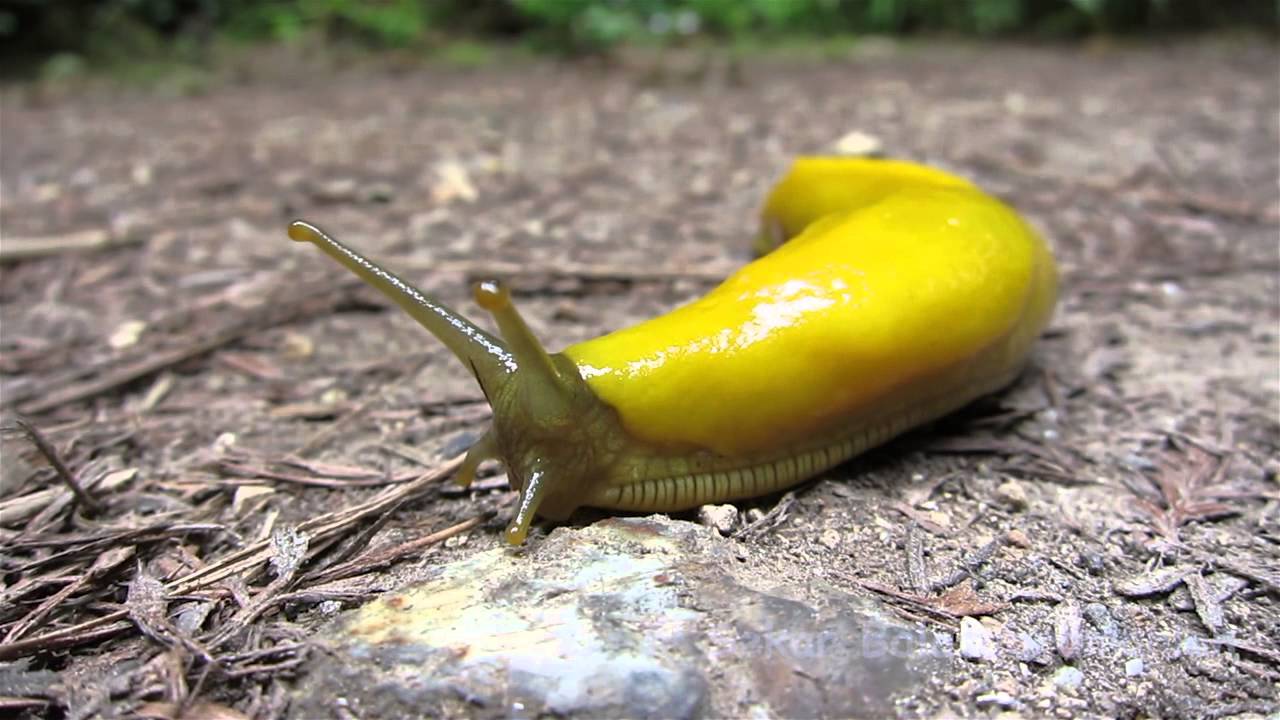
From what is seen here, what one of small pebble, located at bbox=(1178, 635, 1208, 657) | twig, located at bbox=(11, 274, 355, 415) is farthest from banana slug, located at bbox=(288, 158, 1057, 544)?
twig, located at bbox=(11, 274, 355, 415)

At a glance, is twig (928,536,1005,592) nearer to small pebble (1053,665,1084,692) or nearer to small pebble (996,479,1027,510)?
small pebble (996,479,1027,510)

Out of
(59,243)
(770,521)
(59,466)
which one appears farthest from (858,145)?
(59,466)

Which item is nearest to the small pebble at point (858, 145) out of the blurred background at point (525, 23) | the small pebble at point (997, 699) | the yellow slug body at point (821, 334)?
the yellow slug body at point (821, 334)

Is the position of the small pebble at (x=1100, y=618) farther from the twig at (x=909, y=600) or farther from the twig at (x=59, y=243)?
the twig at (x=59, y=243)

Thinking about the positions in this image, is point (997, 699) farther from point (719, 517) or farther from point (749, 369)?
point (749, 369)

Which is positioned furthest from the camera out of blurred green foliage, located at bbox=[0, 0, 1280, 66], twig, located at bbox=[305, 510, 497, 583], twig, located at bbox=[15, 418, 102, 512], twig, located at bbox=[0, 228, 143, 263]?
blurred green foliage, located at bbox=[0, 0, 1280, 66]

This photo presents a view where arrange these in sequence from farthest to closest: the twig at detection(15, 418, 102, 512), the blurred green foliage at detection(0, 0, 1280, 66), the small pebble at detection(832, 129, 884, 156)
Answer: the blurred green foliage at detection(0, 0, 1280, 66) → the small pebble at detection(832, 129, 884, 156) → the twig at detection(15, 418, 102, 512)

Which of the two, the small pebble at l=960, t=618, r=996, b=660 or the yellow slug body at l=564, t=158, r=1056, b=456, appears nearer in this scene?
the small pebble at l=960, t=618, r=996, b=660
